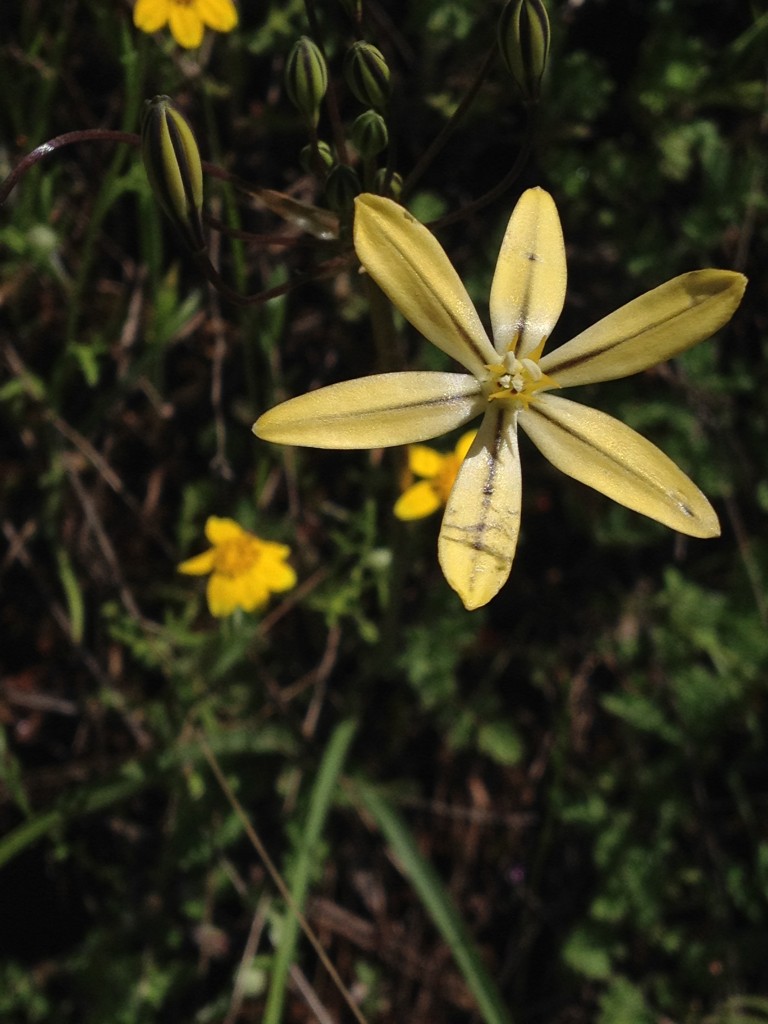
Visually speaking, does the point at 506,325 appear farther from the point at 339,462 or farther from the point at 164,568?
the point at 164,568

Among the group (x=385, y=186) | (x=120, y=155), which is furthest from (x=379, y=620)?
(x=385, y=186)

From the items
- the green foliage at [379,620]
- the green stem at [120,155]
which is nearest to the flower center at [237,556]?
the green foliage at [379,620]

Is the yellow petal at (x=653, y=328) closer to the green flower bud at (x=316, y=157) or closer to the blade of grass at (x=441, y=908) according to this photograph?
the green flower bud at (x=316, y=157)

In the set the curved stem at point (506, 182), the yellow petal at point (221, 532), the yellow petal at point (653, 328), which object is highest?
the curved stem at point (506, 182)

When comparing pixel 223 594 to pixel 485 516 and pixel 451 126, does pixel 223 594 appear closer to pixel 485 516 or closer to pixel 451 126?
pixel 485 516

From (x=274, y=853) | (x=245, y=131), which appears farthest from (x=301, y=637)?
(x=245, y=131)

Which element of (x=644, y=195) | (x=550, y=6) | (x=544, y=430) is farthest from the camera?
(x=644, y=195)

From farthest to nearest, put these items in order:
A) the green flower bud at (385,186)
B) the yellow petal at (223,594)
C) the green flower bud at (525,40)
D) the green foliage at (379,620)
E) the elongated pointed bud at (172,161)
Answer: the green foliage at (379,620)
the yellow petal at (223,594)
the green flower bud at (385,186)
the green flower bud at (525,40)
the elongated pointed bud at (172,161)
